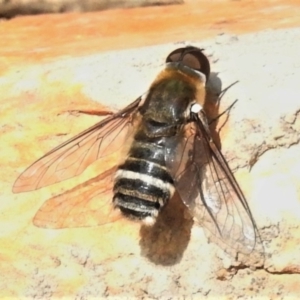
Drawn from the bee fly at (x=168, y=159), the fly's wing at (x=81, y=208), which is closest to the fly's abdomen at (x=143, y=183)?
the bee fly at (x=168, y=159)

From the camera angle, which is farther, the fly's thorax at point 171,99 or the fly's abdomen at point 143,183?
the fly's thorax at point 171,99

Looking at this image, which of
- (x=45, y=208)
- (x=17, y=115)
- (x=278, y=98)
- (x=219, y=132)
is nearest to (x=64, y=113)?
(x=17, y=115)

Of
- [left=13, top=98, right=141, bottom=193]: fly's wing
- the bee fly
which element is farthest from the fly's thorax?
[left=13, top=98, right=141, bottom=193]: fly's wing

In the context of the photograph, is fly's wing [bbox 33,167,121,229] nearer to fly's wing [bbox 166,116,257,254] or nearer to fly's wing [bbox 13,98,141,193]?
fly's wing [bbox 13,98,141,193]

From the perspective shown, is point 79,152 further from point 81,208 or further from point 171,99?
point 171,99

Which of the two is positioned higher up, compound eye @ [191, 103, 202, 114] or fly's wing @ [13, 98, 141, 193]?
compound eye @ [191, 103, 202, 114]

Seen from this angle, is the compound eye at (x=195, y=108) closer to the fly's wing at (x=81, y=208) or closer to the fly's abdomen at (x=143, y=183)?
the fly's abdomen at (x=143, y=183)

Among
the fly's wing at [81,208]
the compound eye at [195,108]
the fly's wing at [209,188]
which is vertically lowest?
the fly's wing at [81,208]
